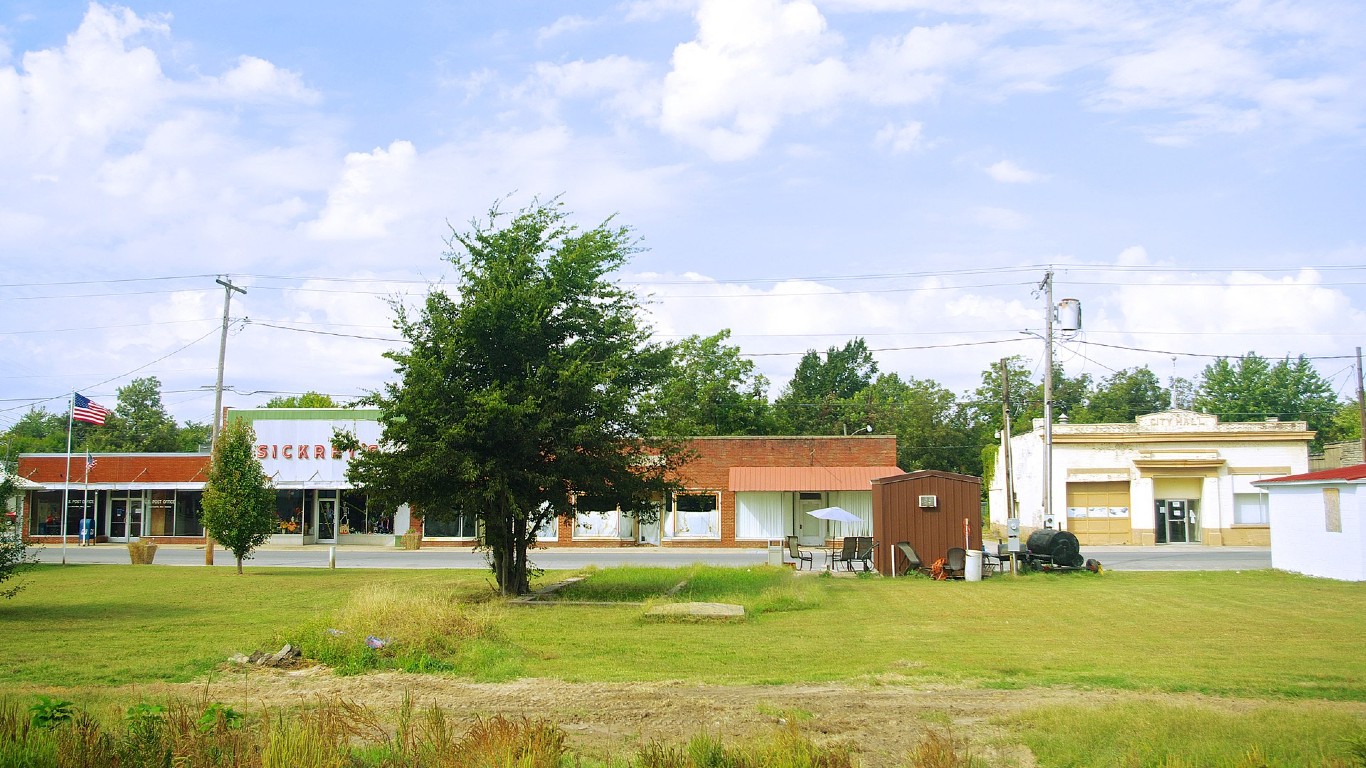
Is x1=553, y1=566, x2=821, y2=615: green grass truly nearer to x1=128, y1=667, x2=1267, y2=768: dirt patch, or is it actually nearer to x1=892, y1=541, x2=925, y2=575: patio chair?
x1=892, y1=541, x2=925, y2=575: patio chair

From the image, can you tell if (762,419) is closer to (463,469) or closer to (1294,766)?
(463,469)

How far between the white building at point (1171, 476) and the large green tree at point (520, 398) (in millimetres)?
30523

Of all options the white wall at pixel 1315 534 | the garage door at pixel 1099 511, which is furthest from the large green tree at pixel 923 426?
the white wall at pixel 1315 534

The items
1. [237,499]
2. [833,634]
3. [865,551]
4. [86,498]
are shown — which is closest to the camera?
[833,634]

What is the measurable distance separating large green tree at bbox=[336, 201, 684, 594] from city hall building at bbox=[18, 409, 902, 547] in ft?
67.9

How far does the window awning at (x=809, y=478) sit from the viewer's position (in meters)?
42.9

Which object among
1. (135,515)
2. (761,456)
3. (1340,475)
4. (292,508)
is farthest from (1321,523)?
(135,515)

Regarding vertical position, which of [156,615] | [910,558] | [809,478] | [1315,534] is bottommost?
[156,615]

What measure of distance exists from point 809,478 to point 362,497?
20.3 meters

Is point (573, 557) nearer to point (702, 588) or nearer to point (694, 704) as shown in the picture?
point (702, 588)

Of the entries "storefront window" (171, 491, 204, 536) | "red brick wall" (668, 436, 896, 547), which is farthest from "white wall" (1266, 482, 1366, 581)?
"storefront window" (171, 491, 204, 536)

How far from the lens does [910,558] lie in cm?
2591

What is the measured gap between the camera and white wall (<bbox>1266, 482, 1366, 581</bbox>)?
2373 centimetres

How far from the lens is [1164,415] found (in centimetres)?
4653
